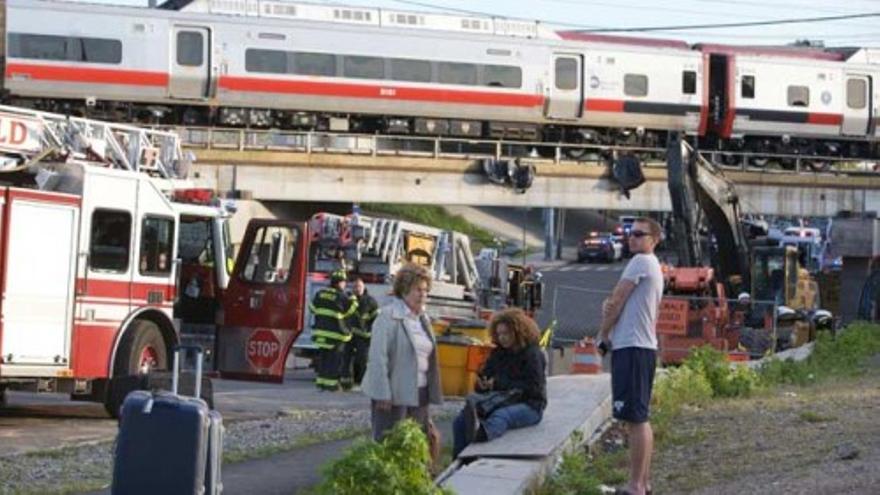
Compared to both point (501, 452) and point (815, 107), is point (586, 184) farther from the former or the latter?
point (501, 452)

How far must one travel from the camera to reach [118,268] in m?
18.6

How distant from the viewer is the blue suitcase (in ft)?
31.4

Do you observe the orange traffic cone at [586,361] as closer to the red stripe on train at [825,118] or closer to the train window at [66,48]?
the train window at [66,48]

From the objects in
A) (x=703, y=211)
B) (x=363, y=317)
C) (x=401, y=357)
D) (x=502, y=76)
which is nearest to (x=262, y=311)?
(x=363, y=317)

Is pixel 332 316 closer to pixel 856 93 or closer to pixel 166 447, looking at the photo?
pixel 166 447

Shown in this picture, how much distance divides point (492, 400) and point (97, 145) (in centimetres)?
720

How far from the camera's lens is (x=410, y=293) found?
11797mm

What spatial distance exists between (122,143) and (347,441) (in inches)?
187

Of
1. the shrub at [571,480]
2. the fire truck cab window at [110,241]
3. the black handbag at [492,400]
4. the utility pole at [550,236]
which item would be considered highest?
the utility pole at [550,236]

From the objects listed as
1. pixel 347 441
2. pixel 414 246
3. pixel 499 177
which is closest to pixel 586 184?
pixel 499 177

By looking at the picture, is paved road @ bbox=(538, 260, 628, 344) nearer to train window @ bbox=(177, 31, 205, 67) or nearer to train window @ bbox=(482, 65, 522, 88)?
train window @ bbox=(482, 65, 522, 88)

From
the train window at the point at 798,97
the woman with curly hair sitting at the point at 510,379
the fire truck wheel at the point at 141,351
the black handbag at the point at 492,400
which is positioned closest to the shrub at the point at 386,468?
the woman with curly hair sitting at the point at 510,379

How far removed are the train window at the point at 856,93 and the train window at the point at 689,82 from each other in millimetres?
4936

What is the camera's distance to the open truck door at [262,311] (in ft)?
67.4
